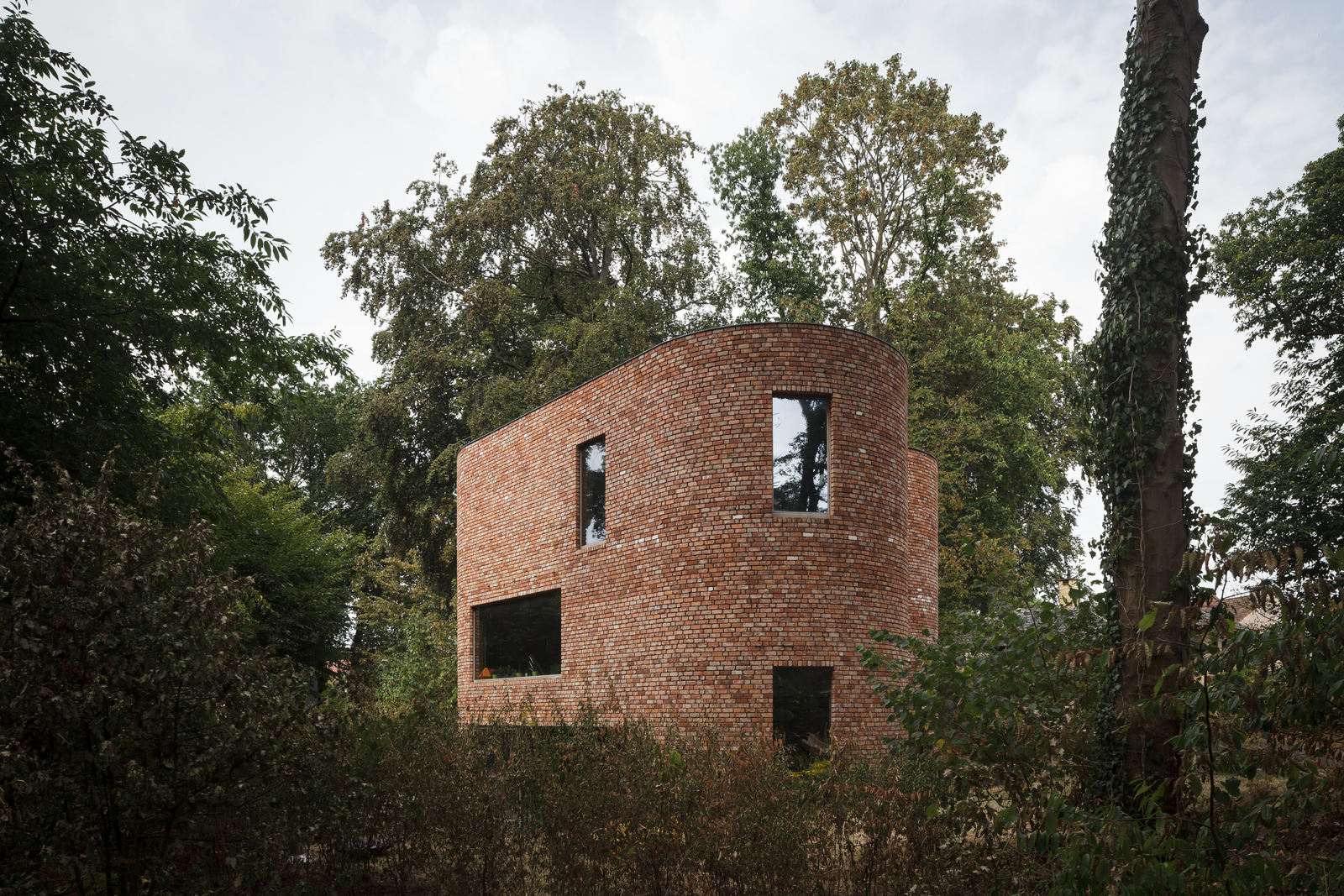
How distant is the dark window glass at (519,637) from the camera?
15195 millimetres

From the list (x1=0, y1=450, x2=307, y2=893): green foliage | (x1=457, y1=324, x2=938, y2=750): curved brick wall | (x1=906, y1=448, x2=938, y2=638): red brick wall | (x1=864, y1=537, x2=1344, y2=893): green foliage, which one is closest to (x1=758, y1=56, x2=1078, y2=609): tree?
(x1=906, y1=448, x2=938, y2=638): red brick wall

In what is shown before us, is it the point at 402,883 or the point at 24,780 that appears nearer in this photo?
the point at 24,780

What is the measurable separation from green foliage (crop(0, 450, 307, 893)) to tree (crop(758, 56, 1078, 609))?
18.4 metres

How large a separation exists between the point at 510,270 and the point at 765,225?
7355mm

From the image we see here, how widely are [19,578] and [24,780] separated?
3.37ft

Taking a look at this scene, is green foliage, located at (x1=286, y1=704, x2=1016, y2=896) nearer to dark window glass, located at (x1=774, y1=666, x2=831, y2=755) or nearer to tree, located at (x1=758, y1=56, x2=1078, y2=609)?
dark window glass, located at (x1=774, y1=666, x2=831, y2=755)

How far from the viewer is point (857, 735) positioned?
474 inches

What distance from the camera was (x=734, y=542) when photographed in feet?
40.1

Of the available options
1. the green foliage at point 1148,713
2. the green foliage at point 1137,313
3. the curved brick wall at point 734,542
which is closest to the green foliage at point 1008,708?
the green foliage at point 1148,713

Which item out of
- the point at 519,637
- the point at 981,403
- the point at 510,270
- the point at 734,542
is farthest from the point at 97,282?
the point at 981,403

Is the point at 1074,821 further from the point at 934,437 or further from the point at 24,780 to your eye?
the point at 934,437

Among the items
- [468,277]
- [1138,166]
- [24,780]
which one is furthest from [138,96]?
[468,277]

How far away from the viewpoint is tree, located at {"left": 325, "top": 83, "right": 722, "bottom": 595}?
82.2 ft

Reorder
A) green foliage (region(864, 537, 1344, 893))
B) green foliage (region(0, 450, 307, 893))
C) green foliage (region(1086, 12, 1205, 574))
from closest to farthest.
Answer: green foliage (region(864, 537, 1344, 893))
green foliage (region(0, 450, 307, 893))
green foliage (region(1086, 12, 1205, 574))
